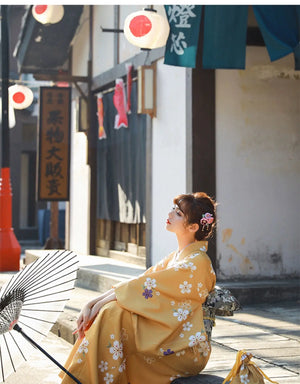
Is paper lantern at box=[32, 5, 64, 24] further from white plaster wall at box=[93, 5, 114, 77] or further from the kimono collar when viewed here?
the kimono collar

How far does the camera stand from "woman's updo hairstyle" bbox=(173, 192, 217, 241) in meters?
4.25

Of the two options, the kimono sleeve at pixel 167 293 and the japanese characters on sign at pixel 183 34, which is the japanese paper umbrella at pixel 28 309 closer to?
the kimono sleeve at pixel 167 293

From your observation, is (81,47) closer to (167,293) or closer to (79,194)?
(79,194)

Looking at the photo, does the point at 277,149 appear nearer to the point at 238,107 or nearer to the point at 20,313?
the point at 238,107

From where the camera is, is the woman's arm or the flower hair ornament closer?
the woman's arm

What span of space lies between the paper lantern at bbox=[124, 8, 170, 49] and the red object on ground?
4.72m

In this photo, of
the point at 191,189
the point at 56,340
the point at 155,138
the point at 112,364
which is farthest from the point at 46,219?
the point at 112,364

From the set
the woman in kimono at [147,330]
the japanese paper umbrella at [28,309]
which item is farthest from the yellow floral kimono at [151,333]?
the japanese paper umbrella at [28,309]

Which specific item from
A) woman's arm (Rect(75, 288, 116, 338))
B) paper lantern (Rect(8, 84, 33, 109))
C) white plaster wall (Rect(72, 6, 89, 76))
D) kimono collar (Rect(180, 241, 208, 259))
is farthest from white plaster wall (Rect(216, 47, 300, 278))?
white plaster wall (Rect(72, 6, 89, 76))

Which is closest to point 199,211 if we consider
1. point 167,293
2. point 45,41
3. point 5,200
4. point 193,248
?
point 193,248

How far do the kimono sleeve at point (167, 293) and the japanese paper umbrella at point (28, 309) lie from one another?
48cm

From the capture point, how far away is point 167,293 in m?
4.05

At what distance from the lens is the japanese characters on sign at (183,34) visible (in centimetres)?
766

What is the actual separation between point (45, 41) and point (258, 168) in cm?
651
